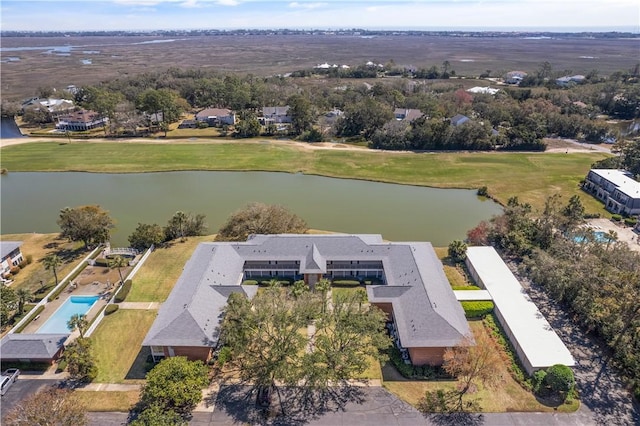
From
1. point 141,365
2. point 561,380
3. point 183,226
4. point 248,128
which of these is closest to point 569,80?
point 248,128

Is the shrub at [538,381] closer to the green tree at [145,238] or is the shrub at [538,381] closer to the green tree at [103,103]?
the green tree at [145,238]

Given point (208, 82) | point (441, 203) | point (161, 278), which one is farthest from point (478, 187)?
point (208, 82)

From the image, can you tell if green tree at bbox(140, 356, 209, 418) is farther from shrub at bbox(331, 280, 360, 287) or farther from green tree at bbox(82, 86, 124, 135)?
green tree at bbox(82, 86, 124, 135)

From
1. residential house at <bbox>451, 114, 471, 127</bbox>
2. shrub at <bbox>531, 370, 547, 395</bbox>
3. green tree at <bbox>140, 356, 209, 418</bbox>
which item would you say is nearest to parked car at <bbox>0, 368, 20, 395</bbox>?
green tree at <bbox>140, 356, 209, 418</bbox>

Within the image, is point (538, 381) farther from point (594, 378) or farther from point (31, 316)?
point (31, 316)

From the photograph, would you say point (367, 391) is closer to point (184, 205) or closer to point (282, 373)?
point (282, 373)

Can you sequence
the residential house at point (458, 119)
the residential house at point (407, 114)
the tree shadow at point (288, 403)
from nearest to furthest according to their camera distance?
the tree shadow at point (288, 403), the residential house at point (458, 119), the residential house at point (407, 114)

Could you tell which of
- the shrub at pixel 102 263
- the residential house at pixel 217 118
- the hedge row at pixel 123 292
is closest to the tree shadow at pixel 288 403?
the hedge row at pixel 123 292
